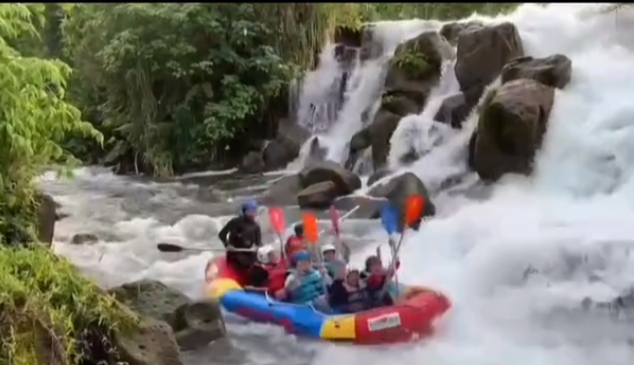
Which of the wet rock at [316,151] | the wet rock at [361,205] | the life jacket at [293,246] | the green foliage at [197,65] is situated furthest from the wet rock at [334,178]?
the life jacket at [293,246]

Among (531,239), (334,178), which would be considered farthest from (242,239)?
(334,178)

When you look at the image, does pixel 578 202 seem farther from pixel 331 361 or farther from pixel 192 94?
pixel 192 94

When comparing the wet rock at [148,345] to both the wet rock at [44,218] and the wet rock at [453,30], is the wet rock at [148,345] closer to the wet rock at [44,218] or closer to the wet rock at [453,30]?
the wet rock at [44,218]

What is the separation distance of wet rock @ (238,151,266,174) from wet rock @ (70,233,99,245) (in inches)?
163

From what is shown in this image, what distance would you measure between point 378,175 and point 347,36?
384 cm

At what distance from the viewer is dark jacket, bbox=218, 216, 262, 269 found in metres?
6.69

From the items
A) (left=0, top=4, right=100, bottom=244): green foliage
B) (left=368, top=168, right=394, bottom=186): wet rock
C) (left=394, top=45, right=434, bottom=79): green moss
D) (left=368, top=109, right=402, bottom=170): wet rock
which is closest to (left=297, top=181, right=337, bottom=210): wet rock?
(left=368, top=168, right=394, bottom=186): wet rock

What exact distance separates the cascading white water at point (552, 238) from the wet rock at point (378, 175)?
314 millimetres

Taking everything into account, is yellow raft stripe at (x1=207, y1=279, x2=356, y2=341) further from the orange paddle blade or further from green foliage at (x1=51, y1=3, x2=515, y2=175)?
green foliage at (x1=51, y1=3, x2=515, y2=175)

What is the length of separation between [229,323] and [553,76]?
5443 millimetres

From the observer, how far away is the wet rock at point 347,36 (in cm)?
1356

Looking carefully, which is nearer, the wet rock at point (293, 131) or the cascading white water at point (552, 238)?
the cascading white water at point (552, 238)

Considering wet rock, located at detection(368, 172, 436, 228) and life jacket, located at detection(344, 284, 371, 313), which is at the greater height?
life jacket, located at detection(344, 284, 371, 313)

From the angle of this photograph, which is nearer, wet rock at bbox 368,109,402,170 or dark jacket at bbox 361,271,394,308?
dark jacket at bbox 361,271,394,308
